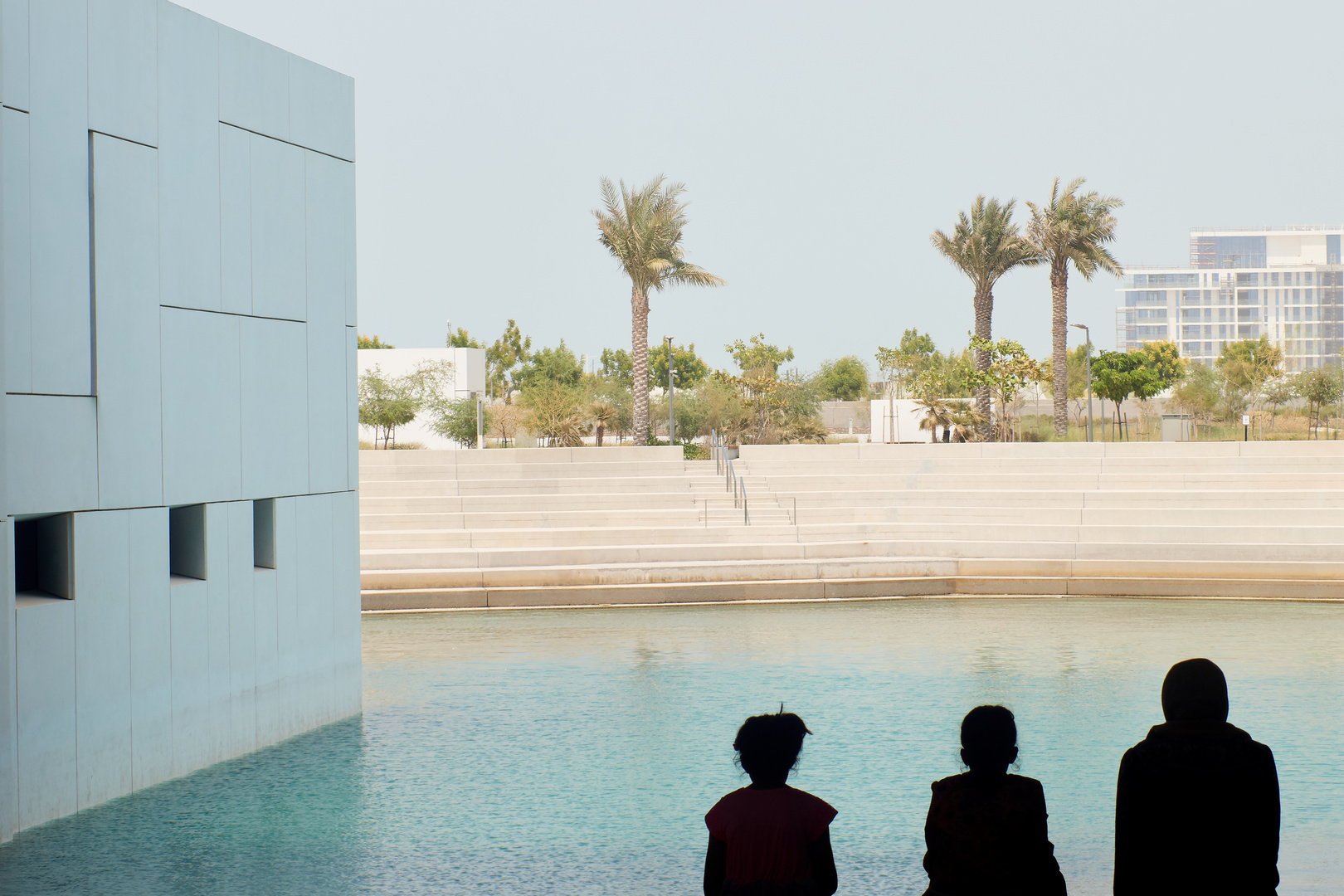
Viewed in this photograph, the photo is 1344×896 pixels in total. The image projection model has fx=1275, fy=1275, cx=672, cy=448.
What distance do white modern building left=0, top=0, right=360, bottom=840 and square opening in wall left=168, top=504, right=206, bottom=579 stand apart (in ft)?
0.07

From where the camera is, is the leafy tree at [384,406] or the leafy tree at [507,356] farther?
the leafy tree at [507,356]

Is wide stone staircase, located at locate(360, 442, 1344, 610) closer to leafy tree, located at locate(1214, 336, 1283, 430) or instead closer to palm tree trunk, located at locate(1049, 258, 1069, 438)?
palm tree trunk, located at locate(1049, 258, 1069, 438)

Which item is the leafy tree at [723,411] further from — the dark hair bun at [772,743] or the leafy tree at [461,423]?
the dark hair bun at [772,743]

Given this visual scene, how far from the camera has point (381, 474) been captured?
27.1 meters

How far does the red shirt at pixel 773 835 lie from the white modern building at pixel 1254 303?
631 feet

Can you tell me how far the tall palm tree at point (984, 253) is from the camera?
3872 cm

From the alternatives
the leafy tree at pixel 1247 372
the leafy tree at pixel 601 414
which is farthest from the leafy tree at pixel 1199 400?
the leafy tree at pixel 601 414

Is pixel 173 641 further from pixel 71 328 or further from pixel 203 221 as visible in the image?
pixel 203 221

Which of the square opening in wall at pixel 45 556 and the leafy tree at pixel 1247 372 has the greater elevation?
the leafy tree at pixel 1247 372

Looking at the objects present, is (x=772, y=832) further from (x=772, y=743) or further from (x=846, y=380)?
(x=846, y=380)

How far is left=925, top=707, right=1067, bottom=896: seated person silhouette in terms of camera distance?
3338mm

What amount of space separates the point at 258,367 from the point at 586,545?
12815 mm

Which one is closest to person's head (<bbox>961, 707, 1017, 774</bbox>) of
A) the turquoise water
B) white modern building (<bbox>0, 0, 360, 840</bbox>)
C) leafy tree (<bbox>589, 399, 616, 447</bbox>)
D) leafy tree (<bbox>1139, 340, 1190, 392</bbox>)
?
the turquoise water

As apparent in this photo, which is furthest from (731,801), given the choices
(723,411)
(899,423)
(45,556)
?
(899,423)
